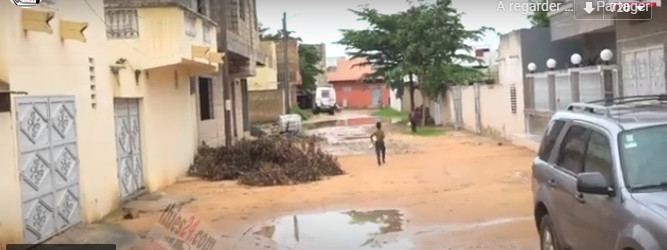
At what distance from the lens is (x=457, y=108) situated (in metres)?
35.8

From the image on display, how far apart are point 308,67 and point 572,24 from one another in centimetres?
5180

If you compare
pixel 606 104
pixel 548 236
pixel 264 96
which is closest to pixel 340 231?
pixel 548 236

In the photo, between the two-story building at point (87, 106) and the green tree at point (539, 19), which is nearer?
the two-story building at point (87, 106)

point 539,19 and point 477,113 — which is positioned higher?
point 539,19

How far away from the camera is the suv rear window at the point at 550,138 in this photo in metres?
6.84

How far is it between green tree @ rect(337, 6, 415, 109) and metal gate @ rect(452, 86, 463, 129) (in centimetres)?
422

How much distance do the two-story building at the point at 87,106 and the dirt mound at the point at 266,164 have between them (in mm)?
894

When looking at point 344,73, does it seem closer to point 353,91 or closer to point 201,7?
point 353,91

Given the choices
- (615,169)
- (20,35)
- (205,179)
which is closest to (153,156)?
(205,179)

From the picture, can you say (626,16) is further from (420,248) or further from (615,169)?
(615,169)

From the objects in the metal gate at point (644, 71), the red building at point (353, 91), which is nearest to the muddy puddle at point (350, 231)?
the metal gate at point (644, 71)

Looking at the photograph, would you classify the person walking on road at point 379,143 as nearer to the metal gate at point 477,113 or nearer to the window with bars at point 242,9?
the window with bars at point 242,9

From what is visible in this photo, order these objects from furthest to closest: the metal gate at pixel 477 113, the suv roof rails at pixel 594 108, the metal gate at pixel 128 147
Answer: the metal gate at pixel 477 113 < the metal gate at pixel 128 147 < the suv roof rails at pixel 594 108

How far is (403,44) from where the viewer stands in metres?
38.5
